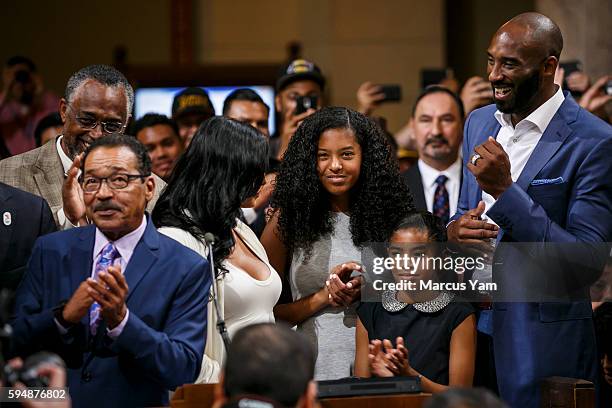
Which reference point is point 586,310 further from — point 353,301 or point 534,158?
point 353,301

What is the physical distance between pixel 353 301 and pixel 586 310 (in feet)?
2.49

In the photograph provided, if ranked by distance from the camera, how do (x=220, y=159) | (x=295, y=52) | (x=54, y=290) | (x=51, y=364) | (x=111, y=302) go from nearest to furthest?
(x=51, y=364)
(x=111, y=302)
(x=54, y=290)
(x=220, y=159)
(x=295, y=52)

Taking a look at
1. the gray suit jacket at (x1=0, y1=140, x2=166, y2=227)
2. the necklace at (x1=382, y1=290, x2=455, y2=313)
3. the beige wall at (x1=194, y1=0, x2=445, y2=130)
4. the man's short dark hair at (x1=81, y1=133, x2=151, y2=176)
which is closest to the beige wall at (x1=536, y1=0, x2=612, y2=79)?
the beige wall at (x1=194, y1=0, x2=445, y2=130)

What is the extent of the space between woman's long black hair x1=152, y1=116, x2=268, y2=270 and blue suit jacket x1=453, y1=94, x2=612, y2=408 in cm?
79

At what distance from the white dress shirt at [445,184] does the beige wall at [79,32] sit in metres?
4.37

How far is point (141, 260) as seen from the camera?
124 inches

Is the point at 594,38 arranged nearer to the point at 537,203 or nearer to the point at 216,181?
the point at 537,203

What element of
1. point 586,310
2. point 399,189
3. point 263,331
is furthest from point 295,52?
point 263,331

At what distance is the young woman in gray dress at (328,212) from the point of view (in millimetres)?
3840

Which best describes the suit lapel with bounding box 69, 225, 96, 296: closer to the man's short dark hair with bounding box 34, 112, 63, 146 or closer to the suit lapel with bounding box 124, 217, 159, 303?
the suit lapel with bounding box 124, 217, 159, 303

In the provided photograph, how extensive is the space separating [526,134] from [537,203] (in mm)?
269

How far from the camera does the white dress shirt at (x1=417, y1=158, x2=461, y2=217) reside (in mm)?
5145

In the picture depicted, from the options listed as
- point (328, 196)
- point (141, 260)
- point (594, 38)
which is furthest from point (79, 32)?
point (141, 260)

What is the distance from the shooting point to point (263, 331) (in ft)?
7.68
